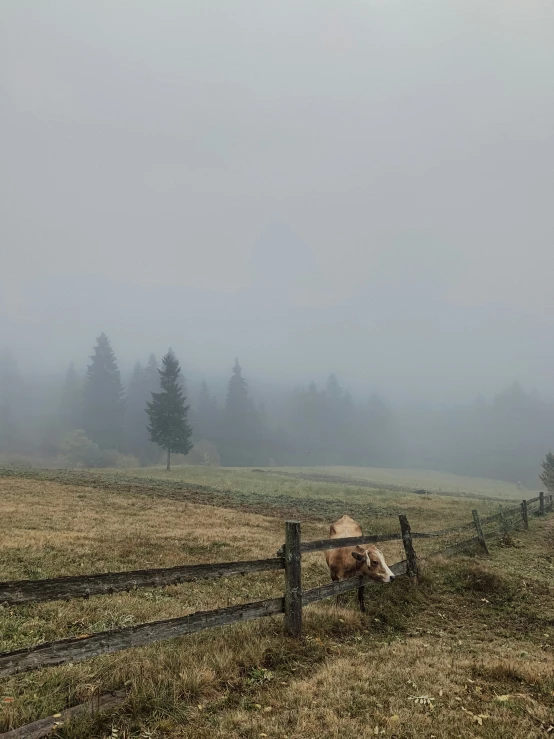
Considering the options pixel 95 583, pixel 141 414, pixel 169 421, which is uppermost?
pixel 141 414

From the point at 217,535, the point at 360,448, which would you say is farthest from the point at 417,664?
the point at 360,448

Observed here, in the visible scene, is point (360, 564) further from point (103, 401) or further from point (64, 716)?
point (103, 401)

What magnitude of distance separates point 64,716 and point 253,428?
108907 millimetres

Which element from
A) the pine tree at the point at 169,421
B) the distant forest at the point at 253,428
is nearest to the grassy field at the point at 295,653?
the pine tree at the point at 169,421

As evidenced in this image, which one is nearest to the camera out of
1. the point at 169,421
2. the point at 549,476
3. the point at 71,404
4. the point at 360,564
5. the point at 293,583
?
the point at 293,583

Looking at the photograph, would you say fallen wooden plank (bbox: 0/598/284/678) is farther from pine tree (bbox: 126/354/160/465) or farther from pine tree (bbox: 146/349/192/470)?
pine tree (bbox: 126/354/160/465)

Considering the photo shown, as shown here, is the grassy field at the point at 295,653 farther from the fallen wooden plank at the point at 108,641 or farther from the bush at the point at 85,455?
the bush at the point at 85,455

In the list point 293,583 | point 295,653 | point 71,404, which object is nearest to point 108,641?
point 295,653

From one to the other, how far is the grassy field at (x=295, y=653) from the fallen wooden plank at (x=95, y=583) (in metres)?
1.08

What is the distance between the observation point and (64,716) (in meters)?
4.16

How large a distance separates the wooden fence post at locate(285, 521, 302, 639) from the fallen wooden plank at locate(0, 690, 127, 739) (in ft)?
9.63

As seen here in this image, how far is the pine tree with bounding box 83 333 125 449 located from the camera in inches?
3474

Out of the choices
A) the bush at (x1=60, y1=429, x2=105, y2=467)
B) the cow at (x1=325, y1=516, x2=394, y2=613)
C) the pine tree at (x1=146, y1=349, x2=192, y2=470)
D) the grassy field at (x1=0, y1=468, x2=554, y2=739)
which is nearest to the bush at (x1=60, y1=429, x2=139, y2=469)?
the bush at (x1=60, y1=429, x2=105, y2=467)

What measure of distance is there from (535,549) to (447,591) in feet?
27.7
